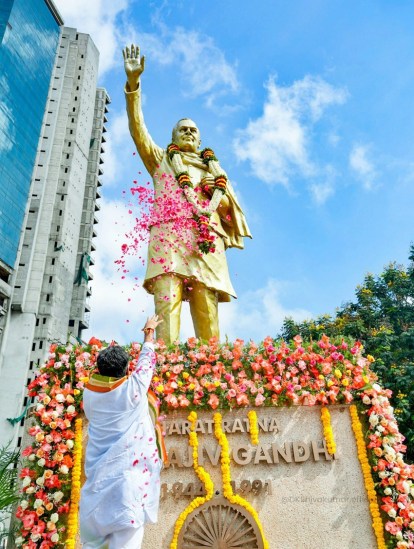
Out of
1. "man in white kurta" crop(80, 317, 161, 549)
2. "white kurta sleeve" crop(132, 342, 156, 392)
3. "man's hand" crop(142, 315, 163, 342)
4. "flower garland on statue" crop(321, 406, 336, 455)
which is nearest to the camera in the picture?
"man in white kurta" crop(80, 317, 161, 549)

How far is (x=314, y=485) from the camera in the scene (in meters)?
4.57

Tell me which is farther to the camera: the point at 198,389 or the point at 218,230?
the point at 218,230

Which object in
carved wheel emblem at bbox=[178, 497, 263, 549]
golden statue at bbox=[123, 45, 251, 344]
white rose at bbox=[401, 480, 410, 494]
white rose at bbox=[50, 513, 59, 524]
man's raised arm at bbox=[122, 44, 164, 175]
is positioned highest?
man's raised arm at bbox=[122, 44, 164, 175]

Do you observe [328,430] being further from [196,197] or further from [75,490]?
[196,197]

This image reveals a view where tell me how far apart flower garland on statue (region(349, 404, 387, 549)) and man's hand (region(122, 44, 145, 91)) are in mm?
4598

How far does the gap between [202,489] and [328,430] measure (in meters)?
1.34

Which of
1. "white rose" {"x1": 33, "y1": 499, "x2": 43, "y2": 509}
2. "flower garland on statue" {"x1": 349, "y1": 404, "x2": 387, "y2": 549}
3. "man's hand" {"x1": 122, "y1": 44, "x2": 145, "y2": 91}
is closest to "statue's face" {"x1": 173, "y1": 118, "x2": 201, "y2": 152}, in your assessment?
"man's hand" {"x1": 122, "y1": 44, "x2": 145, "y2": 91}

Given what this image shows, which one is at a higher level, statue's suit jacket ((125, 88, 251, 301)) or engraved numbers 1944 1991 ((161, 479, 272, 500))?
statue's suit jacket ((125, 88, 251, 301))

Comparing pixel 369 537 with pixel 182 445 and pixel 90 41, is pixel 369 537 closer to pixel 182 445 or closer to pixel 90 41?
pixel 182 445

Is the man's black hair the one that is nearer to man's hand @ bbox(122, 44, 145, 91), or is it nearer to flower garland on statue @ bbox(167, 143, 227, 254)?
flower garland on statue @ bbox(167, 143, 227, 254)

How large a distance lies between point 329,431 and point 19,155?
35594mm

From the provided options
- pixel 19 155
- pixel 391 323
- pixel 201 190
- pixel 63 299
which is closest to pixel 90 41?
pixel 19 155

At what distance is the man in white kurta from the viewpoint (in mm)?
2695


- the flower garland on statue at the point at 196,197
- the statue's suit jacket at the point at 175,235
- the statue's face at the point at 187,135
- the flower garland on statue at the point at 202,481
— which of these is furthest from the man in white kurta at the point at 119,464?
the statue's face at the point at 187,135
